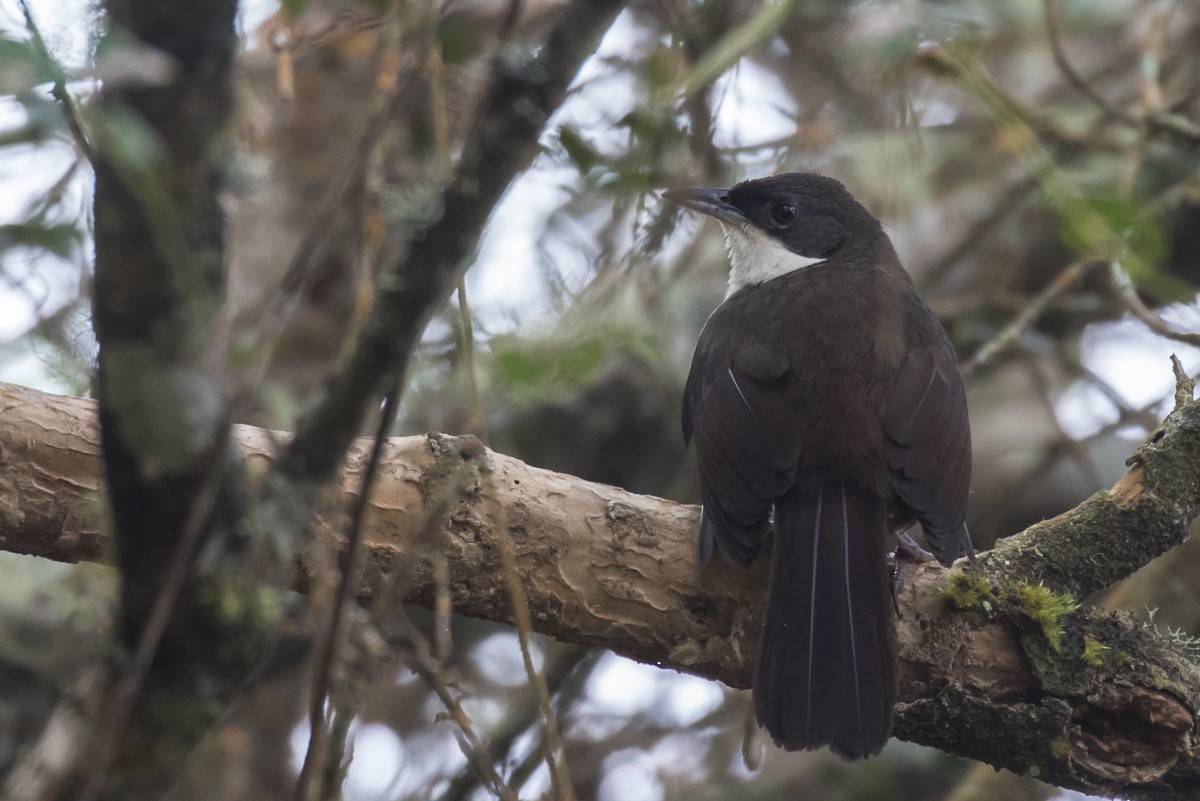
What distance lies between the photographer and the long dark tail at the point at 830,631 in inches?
123

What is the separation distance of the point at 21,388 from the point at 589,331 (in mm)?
1989

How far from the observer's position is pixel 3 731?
5.05 m

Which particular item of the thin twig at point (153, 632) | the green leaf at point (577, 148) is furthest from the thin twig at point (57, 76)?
the green leaf at point (577, 148)

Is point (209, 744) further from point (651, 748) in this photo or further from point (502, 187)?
point (502, 187)

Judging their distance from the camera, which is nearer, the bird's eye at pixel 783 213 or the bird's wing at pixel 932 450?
the bird's wing at pixel 932 450

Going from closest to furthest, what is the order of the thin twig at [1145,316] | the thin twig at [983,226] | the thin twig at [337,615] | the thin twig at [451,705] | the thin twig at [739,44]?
the thin twig at [337,615] < the thin twig at [451,705] < the thin twig at [739,44] < the thin twig at [1145,316] < the thin twig at [983,226]

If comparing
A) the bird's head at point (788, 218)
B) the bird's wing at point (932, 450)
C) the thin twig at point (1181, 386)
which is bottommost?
the bird's wing at point (932, 450)

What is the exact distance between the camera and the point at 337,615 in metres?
1.88

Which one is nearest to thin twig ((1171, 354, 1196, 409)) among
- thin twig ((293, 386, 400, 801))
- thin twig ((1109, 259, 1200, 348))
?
thin twig ((1109, 259, 1200, 348))

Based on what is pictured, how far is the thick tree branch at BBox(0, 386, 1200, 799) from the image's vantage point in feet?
10.6

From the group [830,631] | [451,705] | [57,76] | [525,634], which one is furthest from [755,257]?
[57,76]

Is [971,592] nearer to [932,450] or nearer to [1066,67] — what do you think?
[932,450]

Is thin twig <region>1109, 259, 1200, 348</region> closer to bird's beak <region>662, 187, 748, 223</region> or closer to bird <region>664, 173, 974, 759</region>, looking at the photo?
bird <region>664, 173, 974, 759</region>

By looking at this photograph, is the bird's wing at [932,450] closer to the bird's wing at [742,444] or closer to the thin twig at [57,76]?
the bird's wing at [742,444]
